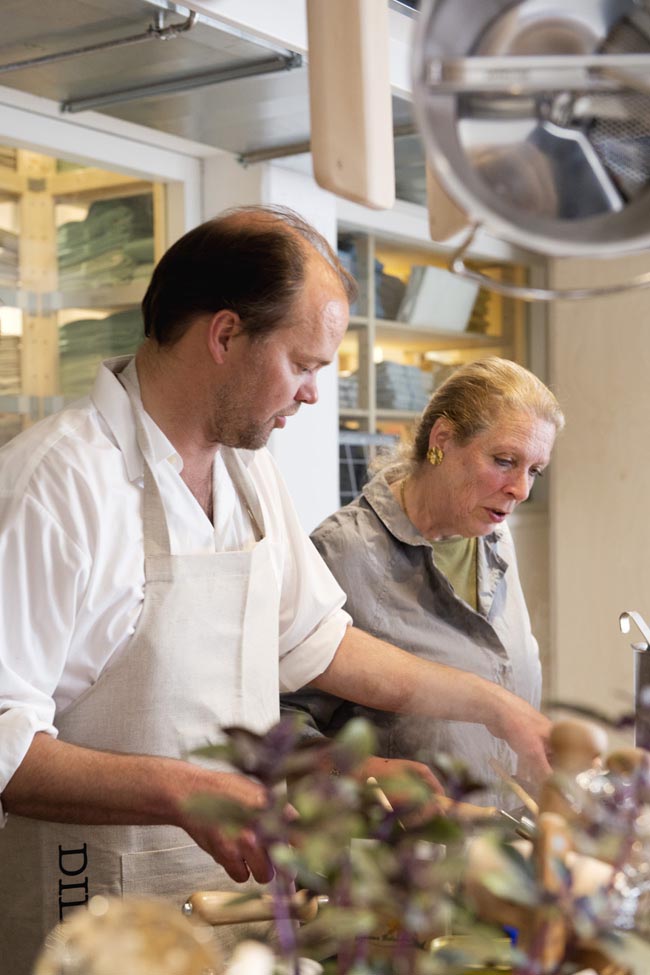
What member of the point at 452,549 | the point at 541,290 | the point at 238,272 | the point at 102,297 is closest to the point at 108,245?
the point at 102,297

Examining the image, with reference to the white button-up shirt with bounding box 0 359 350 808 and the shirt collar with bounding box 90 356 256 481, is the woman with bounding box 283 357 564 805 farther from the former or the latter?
the shirt collar with bounding box 90 356 256 481

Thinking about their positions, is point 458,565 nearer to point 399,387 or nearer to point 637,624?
point 637,624

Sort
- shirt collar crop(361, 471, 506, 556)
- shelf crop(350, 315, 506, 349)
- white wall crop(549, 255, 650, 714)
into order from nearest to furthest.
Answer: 1. shirt collar crop(361, 471, 506, 556)
2. shelf crop(350, 315, 506, 349)
3. white wall crop(549, 255, 650, 714)

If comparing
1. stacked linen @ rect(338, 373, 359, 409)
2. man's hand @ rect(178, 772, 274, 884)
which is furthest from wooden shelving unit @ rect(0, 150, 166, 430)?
man's hand @ rect(178, 772, 274, 884)

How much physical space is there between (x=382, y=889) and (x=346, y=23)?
0.67 meters

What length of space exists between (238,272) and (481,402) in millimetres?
634

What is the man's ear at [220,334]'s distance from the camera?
173cm

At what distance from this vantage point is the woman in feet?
6.57

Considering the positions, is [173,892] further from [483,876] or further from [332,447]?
[332,447]

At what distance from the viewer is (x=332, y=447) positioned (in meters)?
3.37

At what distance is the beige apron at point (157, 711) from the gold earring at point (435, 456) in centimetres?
56

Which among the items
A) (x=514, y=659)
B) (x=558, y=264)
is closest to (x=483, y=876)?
(x=514, y=659)

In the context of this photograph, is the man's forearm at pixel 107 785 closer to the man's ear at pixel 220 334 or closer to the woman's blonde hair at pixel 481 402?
the man's ear at pixel 220 334

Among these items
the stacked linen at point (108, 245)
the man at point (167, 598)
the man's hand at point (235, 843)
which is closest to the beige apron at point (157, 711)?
the man at point (167, 598)
